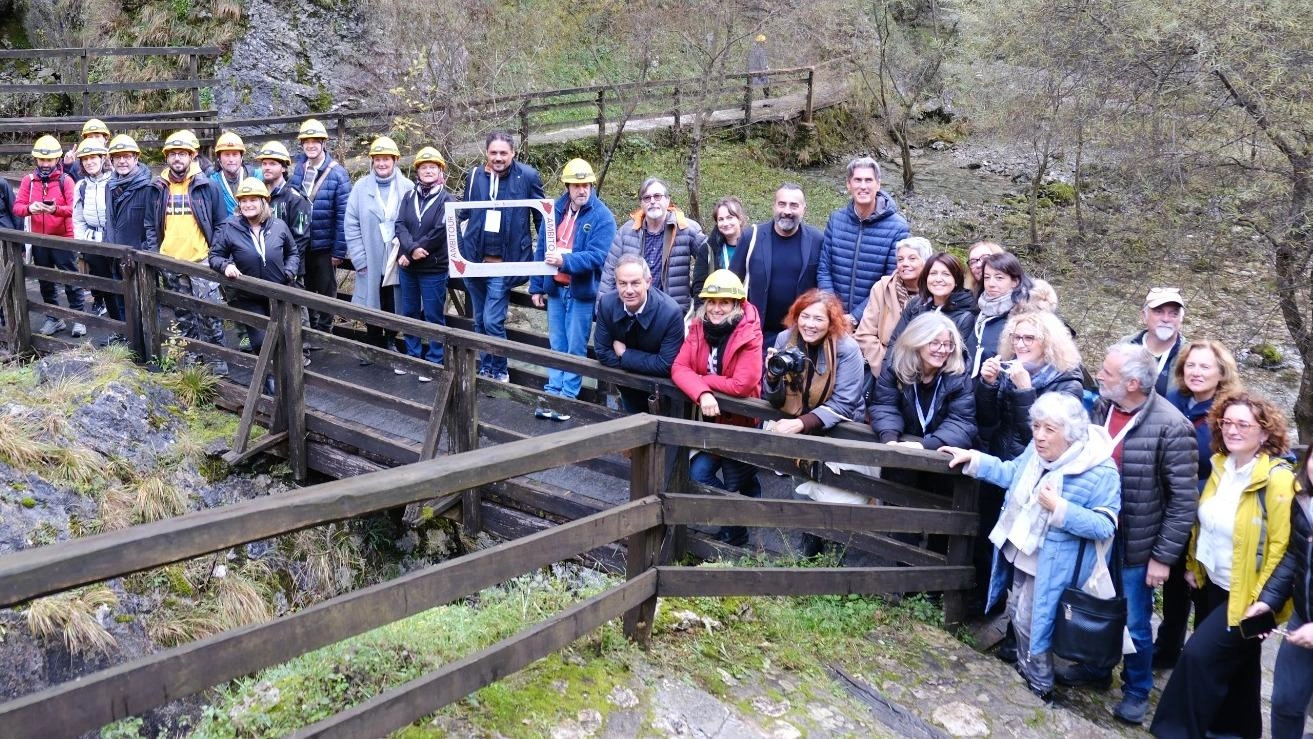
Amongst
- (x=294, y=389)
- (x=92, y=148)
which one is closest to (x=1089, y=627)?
(x=294, y=389)

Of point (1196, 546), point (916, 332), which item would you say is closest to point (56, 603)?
point (916, 332)

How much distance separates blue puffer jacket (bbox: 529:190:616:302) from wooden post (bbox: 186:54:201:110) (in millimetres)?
11175

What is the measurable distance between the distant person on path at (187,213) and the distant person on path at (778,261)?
439cm

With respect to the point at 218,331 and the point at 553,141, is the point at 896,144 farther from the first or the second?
the point at 218,331

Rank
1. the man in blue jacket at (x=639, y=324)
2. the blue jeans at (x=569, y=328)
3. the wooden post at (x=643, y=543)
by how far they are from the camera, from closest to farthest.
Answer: the wooden post at (x=643, y=543) < the man in blue jacket at (x=639, y=324) < the blue jeans at (x=569, y=328)

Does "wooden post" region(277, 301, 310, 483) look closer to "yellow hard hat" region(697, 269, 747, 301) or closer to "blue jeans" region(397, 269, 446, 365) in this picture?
"blue jeans" region(397, 269, 446, 365)

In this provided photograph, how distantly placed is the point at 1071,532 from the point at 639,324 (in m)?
2.50

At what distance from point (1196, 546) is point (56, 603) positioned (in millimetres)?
5717

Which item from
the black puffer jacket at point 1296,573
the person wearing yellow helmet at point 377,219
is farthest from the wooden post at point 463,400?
the black puffer jacket at point 1296,573

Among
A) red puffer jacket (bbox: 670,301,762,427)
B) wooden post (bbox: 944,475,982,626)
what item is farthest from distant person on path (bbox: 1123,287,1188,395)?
red puffer jacket (bbox: 670,301,762,427)

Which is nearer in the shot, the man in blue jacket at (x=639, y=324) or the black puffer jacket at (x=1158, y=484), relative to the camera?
the black puffer jacket at (x=1158, y=484)

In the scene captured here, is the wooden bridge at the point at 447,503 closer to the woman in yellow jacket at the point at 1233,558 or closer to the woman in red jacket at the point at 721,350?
the woman in red jacket at the point at 721,350

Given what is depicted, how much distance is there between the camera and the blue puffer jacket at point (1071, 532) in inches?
185

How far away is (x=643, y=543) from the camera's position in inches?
165
